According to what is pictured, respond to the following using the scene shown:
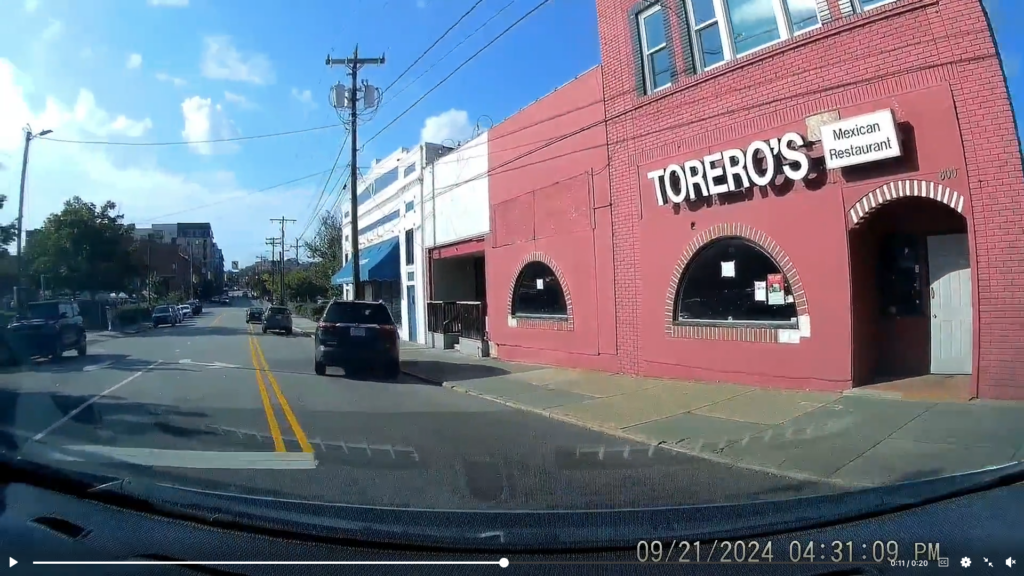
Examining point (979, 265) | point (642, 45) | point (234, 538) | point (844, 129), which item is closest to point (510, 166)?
point (642, 45)

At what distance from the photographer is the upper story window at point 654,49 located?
12.3 m

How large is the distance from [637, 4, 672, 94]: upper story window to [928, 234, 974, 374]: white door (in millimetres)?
5481

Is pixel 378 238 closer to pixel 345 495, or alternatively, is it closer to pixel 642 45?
pixel 642 45

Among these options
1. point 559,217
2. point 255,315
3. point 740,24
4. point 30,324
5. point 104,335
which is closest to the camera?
point 740,24

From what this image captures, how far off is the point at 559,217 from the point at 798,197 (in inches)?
242

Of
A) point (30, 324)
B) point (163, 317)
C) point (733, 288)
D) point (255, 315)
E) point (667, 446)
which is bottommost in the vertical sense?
point (667, 446)

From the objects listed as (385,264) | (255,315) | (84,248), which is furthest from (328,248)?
(385,264)

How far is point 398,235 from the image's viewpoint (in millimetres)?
26672

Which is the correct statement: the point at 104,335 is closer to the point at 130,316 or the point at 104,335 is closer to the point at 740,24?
the point at 130,316

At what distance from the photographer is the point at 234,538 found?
13.1ft

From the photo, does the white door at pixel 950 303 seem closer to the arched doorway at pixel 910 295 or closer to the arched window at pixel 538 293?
the arched doorway at pixel 910 295

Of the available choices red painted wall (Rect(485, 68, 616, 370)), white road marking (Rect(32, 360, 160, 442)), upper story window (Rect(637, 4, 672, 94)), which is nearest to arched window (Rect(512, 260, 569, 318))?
red painted wall (Rect(485, 68, 616, 370))

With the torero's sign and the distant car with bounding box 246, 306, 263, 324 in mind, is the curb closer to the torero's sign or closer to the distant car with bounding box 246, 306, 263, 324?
the torero's sign

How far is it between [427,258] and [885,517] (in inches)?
746
